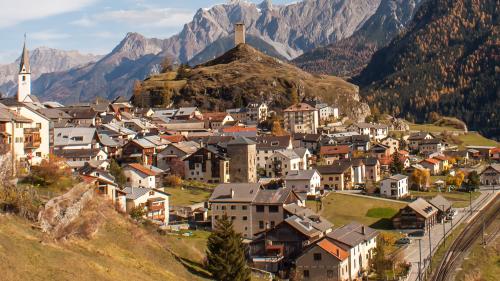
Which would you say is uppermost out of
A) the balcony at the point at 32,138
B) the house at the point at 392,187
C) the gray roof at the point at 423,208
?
the balcony at the point at 32,138

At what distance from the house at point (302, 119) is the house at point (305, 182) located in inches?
1884

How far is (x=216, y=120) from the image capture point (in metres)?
137

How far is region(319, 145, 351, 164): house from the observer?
112625mm

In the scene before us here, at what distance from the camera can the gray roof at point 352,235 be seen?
58875mm

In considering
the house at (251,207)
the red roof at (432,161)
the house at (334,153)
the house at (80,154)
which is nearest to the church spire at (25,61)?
the house at (80,154)

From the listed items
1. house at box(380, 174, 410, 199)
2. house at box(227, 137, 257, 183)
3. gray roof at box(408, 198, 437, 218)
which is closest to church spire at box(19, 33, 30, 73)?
house at box(227, 137, 257, 183)

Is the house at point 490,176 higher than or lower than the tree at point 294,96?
lower

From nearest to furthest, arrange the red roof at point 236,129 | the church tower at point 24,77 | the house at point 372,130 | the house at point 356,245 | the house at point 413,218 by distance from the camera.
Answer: the house at point 356,245, the house at point 413,218, the church tower at point 24,77, the red roof at point 236,129, the house at point 372,130

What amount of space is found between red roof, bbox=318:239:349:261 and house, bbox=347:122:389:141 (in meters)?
82.9

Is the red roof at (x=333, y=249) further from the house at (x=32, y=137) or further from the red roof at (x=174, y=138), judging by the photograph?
the red roof at (x=174, y=138)

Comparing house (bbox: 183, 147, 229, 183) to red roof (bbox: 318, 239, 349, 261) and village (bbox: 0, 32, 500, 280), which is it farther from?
red roof (bbox: 318, 239, 349, 261)

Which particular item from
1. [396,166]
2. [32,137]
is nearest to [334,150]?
[396,166]

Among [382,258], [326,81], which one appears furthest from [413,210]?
[326,81]

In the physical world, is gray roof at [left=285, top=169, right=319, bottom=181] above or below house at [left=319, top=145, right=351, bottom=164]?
below
